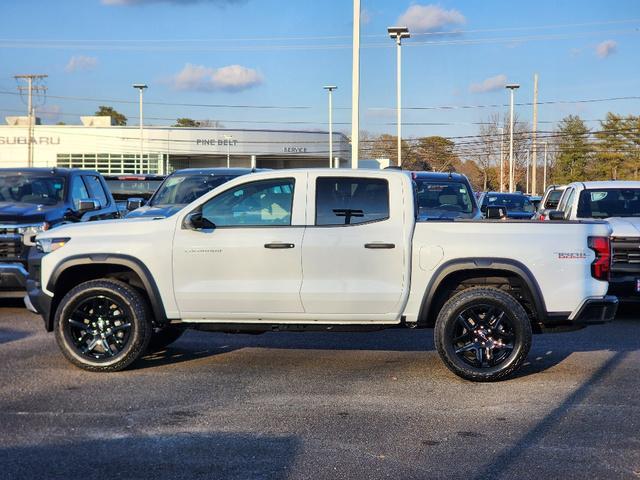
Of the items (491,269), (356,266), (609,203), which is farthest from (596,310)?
(609,203)

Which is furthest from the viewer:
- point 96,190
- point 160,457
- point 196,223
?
point 96,190

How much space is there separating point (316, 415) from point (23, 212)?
22.0 ft

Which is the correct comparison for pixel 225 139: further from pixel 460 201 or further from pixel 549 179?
pixel 460 201

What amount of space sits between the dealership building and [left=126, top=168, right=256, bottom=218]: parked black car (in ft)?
185

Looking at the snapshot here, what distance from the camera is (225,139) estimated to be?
69875 millimetres

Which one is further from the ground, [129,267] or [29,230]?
[29,230]

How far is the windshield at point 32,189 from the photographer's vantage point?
12.1 metres

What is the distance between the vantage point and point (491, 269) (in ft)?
23.4

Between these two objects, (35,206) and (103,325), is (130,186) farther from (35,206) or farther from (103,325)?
(103,325)

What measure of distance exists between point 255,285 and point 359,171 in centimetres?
145

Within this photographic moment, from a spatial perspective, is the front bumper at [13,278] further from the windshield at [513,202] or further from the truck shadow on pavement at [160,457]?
the windshield at [513,202]

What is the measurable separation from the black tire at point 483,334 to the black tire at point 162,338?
289 centimetres

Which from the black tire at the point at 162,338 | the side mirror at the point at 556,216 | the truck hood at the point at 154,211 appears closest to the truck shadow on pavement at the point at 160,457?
the black tire at the point at 162,338

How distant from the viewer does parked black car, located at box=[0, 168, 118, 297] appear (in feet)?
34.1
